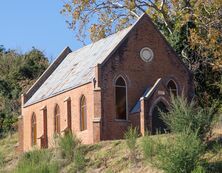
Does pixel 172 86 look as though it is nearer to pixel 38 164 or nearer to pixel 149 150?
pixel 149 150

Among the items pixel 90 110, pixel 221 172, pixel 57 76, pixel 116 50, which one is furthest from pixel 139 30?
pixel 221 172

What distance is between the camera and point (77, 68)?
49.7 metres

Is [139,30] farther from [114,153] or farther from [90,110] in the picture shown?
[114,153]

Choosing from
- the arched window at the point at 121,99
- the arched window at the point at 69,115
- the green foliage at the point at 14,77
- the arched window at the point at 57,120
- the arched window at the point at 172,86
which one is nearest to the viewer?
the arched window at the point at 121,99

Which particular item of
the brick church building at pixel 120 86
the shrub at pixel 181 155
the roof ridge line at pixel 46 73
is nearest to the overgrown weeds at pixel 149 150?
the shrub at pixel 181 155

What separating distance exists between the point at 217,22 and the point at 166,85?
16.6ft

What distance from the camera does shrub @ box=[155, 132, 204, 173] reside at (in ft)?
93.2

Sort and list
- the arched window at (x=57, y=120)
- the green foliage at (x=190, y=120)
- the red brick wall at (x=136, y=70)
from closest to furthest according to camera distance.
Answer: the green foliage at (x=190, y=120) < the red brick wall at (x=136, y=70) < the arched window at (x=57, y=120)

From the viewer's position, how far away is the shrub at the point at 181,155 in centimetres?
2842

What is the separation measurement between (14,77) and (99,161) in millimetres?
37800

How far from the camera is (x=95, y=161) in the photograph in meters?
35.0

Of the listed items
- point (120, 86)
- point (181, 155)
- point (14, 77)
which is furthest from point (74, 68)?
point (181, 155)

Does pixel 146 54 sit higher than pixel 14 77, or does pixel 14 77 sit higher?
pixel 14 77

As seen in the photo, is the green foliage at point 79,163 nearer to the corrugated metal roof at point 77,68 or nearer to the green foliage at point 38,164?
the green foliage at point 38,164
